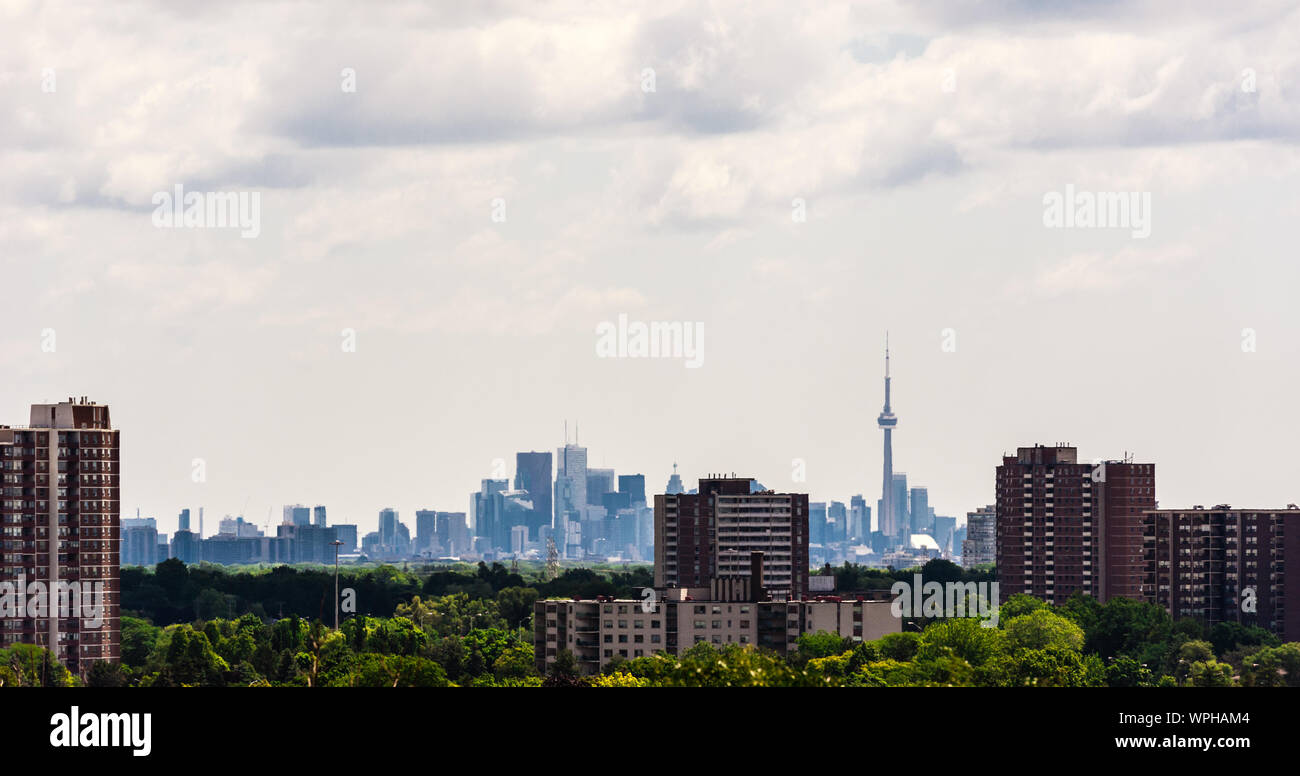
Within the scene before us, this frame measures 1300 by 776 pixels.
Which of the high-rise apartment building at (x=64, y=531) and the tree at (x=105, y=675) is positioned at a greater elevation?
the high-rise apartment building at (x=64, y=531)

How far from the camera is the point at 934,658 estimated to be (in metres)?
170

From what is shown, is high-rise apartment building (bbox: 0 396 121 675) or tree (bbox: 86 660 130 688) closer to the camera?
tree (bbox: 86 660 130 688)

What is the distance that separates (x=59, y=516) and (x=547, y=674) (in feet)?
143

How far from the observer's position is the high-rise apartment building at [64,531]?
182 metres

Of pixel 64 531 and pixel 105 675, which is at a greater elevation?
pixel 64 531

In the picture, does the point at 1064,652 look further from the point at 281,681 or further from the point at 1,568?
the point at 1,568

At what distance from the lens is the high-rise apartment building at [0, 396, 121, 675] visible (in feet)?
598

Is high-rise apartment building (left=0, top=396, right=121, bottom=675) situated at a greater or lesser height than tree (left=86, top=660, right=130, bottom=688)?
greater

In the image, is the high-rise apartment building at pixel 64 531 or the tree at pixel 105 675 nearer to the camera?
the tree at pixel 105 675

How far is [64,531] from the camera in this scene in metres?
184

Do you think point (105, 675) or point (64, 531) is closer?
point (105, 675)
